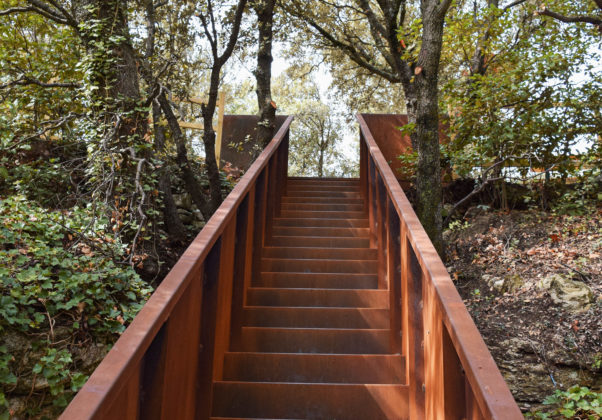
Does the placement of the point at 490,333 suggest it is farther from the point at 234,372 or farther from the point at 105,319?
the point at 105,319

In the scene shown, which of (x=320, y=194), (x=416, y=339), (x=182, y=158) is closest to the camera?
(x=416, y=339)

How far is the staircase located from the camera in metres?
2.41

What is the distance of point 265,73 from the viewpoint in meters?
7.02

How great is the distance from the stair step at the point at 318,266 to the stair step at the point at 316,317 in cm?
87

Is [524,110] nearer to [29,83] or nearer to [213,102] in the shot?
[213,102]

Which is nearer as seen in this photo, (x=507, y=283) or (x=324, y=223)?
(x=507, y=283)

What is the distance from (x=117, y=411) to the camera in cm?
133

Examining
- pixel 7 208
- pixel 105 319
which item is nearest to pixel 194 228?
pixel 7 208

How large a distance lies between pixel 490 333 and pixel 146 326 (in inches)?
141

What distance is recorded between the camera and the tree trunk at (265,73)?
691 centimetres

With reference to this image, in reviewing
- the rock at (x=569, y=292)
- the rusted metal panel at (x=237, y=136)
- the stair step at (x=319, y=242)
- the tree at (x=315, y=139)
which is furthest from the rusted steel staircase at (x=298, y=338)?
the tree at (x=315, y=139)

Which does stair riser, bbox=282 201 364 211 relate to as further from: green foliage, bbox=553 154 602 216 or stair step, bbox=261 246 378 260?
green foliage, bbox=553 154 602 216

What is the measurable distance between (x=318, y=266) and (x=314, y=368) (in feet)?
4.98

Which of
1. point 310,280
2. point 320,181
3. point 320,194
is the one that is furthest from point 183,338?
point 320,181
